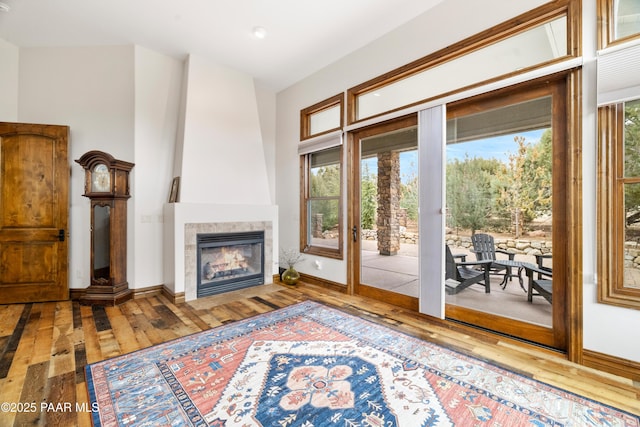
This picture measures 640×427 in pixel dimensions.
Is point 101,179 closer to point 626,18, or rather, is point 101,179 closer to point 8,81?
point 8,81

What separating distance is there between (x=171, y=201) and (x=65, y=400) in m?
2.72

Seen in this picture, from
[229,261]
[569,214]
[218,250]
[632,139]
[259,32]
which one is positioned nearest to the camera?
[632,139]

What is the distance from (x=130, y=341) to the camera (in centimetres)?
260

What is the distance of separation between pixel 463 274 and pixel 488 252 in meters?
0.33

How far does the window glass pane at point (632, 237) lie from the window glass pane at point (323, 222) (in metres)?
2.89

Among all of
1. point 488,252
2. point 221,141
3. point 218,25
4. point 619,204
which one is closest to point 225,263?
point 221,141

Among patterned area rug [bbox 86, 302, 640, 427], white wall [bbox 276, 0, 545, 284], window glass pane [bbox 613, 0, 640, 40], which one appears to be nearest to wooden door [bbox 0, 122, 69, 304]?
patterned area rug [bbox 86, 302, 640, 427]

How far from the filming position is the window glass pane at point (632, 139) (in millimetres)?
2020

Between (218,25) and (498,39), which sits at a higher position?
(218,25)

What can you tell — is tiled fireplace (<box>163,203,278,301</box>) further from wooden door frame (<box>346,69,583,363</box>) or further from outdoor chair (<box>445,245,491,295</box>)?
wooden door frame (<box>346,69,583,363</box>)

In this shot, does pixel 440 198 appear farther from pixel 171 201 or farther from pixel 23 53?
pixel 23 53

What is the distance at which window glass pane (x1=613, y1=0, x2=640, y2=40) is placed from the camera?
6.56 feet

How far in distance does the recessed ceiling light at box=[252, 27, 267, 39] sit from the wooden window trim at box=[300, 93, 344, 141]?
1.20 metres

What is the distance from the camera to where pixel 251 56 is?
160 inches
